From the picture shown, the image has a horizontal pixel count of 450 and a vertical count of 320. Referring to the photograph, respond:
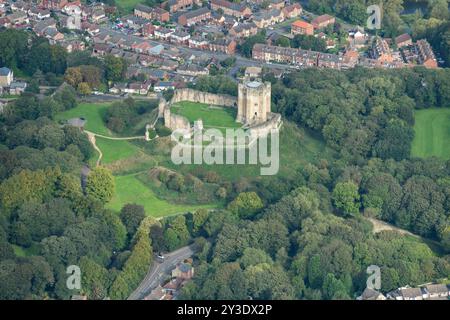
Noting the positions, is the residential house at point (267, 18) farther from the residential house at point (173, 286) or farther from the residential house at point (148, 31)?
the residential house at point (173, 286)

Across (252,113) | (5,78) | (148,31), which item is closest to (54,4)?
(148,31)

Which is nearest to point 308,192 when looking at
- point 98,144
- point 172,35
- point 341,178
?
point 341,178

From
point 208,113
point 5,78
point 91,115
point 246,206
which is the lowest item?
point 246,206

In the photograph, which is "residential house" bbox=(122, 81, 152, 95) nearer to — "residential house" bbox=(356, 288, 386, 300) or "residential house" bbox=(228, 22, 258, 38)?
"residential house" bbox=(228, 22, 258, 38)

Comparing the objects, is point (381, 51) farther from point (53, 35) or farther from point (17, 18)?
point (17, 18)

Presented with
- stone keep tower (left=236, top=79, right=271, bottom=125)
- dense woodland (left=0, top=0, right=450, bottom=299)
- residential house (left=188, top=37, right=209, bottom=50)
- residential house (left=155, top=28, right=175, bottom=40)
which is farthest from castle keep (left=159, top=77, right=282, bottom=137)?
residential house (left=155, top=28, right=175, bottom=40)

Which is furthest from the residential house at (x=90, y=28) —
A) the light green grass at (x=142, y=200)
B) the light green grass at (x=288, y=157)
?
the light green grass at (x=142, y=200)

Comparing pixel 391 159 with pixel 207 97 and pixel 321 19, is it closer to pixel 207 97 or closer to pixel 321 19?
pixel 207 97

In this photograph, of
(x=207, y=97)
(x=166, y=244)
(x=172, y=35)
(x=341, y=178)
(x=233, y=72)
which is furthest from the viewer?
(x=172, y=35)
